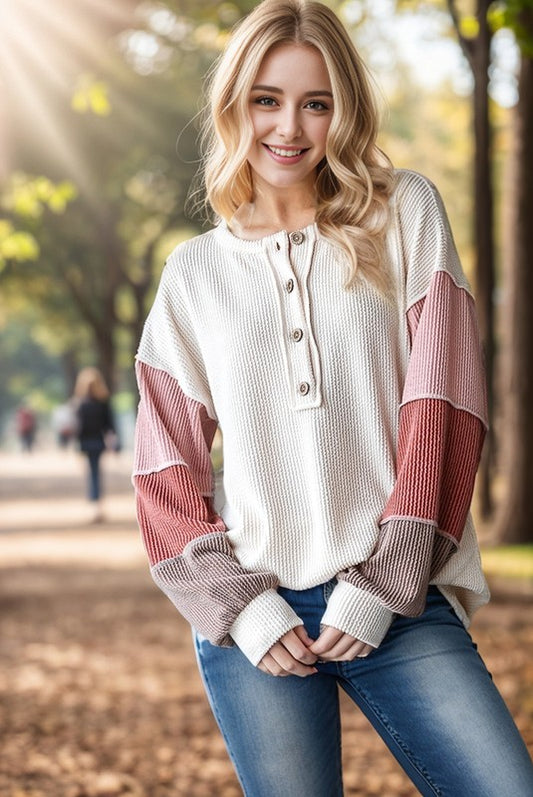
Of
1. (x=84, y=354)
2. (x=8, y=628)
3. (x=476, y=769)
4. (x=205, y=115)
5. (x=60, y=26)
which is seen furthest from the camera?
(x=84, y=354)

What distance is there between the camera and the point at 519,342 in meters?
11.4

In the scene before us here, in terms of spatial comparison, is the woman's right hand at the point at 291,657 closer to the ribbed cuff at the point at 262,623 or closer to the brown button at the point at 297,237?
the ribbed cuff at the point at 262,623

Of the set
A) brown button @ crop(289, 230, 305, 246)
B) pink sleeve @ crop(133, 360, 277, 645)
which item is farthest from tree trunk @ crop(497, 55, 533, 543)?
pink sleeve @ crop(133, 360, 277, 645)

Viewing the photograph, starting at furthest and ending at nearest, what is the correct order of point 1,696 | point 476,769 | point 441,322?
point 1,696 → point 441,322 → point 476,769

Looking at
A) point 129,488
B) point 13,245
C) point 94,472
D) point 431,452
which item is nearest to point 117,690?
point 13,245

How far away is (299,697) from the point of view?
2.58 m

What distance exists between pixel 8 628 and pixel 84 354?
4944 centimetres

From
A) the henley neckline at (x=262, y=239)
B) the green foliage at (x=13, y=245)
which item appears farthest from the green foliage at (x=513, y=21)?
the henley neckline at (x=262, y=239)

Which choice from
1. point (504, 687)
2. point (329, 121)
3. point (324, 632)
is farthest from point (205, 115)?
point (504, 687)

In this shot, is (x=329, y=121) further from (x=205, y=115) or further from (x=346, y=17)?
(x=346, y=17)

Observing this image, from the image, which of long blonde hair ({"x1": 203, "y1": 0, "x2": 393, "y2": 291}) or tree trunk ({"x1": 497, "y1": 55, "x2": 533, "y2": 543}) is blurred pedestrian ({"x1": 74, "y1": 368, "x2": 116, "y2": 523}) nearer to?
tree trunk ({"x1": 497, "y1": 55, "x2": 533, "y2": 543})

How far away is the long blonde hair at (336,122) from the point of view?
8.79 feet

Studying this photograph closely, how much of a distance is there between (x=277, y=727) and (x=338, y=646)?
24cm

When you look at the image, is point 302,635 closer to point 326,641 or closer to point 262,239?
point 326,641
